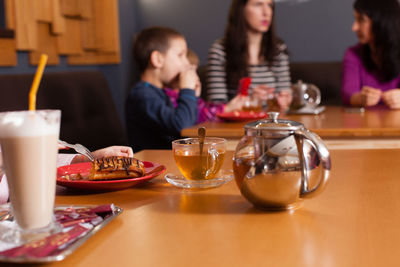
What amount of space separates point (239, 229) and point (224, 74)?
2.30 meters

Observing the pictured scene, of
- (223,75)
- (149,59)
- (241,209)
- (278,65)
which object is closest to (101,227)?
(241,209)

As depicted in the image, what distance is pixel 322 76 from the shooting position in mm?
3527

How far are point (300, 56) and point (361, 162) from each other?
2.89 m

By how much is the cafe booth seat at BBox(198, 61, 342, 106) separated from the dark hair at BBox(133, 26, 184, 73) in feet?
3.58

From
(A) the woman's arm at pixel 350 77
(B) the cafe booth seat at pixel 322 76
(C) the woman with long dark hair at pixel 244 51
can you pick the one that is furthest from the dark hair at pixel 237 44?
(B) the cafe booth seat at pixel 322 76

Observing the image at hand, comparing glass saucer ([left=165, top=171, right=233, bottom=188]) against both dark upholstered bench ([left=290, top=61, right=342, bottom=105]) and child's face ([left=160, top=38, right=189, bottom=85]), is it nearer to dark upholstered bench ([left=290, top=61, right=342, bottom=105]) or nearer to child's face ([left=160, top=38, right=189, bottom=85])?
child's face ([left=160, top=38, right=189, bottom=85])

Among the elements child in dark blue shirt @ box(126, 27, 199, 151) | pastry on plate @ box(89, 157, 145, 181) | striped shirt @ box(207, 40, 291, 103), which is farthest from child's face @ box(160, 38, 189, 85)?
pastry on plate @ box(89, 157, 145, 181)

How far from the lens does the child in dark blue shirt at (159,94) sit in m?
2.13

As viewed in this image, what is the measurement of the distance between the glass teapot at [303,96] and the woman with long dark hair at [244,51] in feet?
2.06

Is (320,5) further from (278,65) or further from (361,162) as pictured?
(361,162)

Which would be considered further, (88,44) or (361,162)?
(88,44)

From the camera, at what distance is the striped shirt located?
9.32 ft

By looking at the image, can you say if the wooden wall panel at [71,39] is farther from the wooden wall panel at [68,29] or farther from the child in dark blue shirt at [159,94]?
the child in dark blue shirt at [159,94]

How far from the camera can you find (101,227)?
61cm
